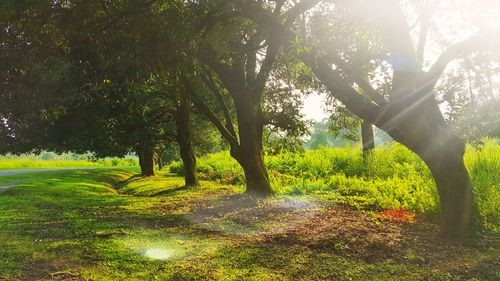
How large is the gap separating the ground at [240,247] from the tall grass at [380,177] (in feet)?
3.90

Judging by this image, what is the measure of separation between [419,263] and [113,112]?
41.6ft

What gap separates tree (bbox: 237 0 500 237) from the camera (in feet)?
26.7

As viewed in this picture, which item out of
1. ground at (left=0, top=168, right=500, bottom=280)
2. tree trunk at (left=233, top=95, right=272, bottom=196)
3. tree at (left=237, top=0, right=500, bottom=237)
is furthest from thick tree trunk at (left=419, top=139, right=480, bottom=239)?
tree trunk at (left=233, top=95, right=272, bottom=196)

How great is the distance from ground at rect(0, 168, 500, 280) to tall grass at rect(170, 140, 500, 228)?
119 cm

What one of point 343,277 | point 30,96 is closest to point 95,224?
point 30,96

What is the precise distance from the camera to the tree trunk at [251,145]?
16.8m

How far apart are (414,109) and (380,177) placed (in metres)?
13.1

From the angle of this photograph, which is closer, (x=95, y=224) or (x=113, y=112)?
(x=95, y=224)

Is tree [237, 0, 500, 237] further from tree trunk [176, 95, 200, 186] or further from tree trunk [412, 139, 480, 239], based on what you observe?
tree trunk [176, 95, 200, 186]

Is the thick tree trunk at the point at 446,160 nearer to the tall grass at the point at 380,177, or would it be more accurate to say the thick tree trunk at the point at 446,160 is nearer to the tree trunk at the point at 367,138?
the tall grass at the point at 380,177

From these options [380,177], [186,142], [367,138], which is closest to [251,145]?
[380,177]

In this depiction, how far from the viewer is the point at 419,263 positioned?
6.90 m

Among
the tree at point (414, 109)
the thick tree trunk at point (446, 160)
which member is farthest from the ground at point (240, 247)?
the tree at point (414, 109)

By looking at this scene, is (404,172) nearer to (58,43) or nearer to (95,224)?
(95,224)
